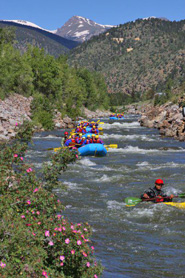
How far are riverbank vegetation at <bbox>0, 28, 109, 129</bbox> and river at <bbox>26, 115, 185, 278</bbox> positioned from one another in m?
22.8

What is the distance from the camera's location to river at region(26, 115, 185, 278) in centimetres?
673

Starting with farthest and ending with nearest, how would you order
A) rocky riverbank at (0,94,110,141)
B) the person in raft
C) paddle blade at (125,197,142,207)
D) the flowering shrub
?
1. rocky riverbank at (0,94,110,141)
2. the person in raft
3. paddle blade at (125,197,142,207)
4. the flowering shrub

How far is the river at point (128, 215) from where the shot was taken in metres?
6.73

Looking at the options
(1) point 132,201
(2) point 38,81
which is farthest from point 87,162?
(2) point 38,81

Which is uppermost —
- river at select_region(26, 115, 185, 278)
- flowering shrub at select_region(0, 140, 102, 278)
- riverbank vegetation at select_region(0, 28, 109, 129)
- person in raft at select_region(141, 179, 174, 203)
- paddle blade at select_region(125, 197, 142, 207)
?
riverbank vegetation at select_region(0, 28, 109, 129)

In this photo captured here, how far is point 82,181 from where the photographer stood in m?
13.8

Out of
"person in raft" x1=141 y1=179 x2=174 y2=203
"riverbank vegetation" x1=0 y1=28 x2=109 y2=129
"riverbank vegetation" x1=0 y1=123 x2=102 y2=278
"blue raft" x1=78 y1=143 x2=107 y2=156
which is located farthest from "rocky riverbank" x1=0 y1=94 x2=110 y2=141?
"riverbank vegetation" x1=0 y1=123 x2=102 y2=278

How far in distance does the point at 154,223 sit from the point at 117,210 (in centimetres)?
133

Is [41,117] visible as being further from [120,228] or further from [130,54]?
[130,54]

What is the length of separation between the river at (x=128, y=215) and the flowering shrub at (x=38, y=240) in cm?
163

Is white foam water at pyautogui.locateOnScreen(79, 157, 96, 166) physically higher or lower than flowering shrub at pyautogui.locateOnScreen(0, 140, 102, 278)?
lower

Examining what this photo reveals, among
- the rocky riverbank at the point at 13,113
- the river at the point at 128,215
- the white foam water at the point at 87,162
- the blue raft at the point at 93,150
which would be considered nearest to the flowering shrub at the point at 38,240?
the river at the point at 128,215

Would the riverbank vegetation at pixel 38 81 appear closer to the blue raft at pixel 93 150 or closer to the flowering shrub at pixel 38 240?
the blue raft at pixel 93 150

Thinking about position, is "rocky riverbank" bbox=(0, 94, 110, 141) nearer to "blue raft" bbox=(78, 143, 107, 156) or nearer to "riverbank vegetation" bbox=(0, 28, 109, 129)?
"riverbank vegetation" bbox=(0, 28, 109, 129)
